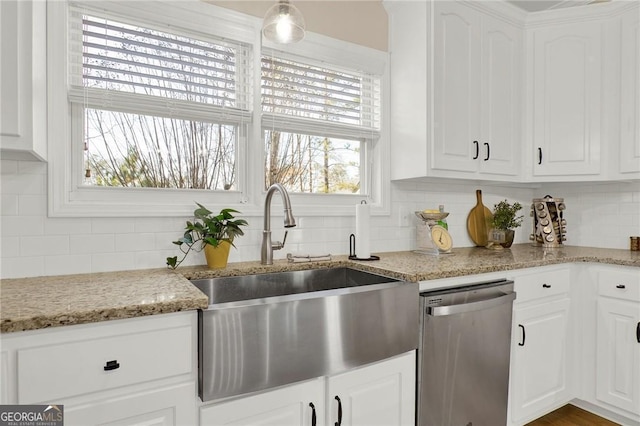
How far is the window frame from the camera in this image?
1.59 metres

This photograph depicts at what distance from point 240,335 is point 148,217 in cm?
88

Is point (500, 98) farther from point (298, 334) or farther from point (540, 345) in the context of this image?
point (298, 334)

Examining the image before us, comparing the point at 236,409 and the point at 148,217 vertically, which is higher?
the point at 148,217

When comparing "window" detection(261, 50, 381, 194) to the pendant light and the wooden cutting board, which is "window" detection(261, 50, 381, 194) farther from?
the wooden cutting board

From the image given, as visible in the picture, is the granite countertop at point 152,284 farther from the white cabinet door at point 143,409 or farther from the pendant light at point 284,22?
the pendant light at point 284,22

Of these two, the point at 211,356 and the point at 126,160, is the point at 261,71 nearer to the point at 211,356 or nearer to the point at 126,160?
the point at 126,160

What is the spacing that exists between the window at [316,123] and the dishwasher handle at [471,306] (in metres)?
1.02

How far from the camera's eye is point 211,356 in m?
1.14

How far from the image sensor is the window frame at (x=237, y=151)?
1591 mm

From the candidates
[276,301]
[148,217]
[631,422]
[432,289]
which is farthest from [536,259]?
[148,217]

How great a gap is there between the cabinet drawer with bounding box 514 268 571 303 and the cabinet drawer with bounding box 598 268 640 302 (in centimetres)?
18

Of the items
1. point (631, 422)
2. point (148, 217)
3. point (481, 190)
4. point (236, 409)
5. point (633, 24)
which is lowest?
point (631, 422)

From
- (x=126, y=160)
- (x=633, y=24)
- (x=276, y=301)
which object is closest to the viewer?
(x=276, y=301)

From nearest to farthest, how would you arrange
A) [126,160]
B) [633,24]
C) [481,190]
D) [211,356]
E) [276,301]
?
[211,356]
[276,301]
[126,160]
[633,24]
[481,190]
